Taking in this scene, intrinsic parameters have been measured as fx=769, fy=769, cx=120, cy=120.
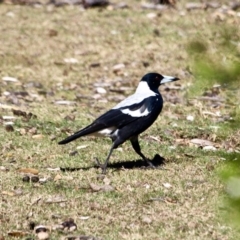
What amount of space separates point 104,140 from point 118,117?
128cm

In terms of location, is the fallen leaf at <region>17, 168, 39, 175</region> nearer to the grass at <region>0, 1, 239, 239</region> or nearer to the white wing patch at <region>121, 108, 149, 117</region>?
the grass at <region>0, 1, 239, 239</region>

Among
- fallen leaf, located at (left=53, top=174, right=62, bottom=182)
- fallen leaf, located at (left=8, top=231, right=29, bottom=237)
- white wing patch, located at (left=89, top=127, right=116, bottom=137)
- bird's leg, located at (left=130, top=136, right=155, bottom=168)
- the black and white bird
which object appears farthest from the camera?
bird's leg, located at (left=130, top=136, right=155, bottom=168)

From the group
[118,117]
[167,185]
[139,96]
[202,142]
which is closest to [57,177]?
[118,117]

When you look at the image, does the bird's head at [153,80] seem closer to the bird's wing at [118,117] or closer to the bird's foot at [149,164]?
the bird's wing at [118,117]

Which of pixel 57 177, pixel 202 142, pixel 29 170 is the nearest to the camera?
pixel 57 177

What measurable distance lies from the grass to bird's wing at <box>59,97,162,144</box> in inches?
14.6

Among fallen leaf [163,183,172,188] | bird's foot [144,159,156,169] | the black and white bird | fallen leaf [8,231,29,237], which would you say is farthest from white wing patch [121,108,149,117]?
fallen leaf [8,231,29,237]

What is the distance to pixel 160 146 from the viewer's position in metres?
8.13

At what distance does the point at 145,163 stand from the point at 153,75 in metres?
1.03

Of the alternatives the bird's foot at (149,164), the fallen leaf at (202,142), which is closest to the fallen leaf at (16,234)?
the bird's foot at (149,164)

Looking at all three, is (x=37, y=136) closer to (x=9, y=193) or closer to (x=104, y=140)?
(x=104, y=140)

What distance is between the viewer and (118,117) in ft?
23.3

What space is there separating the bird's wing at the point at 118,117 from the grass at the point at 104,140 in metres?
0.37

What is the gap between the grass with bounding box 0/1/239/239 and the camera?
5672mm
